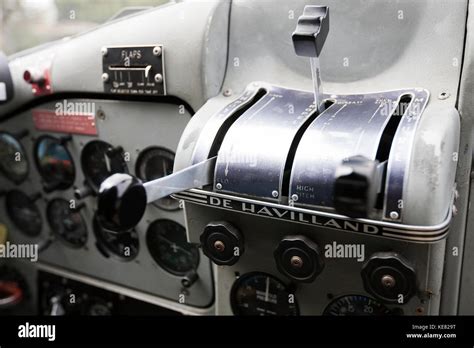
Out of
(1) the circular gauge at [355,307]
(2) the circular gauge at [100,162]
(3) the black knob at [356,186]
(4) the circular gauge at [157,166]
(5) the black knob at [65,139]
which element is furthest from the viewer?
(5) the black knob at [65,139]

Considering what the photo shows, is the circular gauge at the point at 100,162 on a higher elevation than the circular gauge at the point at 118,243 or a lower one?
higher

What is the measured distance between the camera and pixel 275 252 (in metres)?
1.24

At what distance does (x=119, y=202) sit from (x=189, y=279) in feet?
3.35

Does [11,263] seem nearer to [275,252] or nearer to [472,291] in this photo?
[275,252]

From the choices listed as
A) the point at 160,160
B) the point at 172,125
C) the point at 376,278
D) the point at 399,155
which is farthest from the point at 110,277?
the point at 399,155

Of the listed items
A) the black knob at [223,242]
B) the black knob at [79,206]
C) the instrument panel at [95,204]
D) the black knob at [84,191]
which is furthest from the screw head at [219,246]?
the black knob at [79,206]

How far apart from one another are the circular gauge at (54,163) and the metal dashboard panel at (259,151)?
119 cm

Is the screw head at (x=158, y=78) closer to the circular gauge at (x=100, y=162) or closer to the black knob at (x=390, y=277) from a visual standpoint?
the circular gauge at (x=100, y=162)

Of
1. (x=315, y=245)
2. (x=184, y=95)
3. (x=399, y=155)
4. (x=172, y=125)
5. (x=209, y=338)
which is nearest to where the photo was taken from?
(x=399, y=155)

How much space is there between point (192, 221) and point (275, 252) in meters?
0.30

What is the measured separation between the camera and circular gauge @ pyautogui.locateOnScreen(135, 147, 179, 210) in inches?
75.0

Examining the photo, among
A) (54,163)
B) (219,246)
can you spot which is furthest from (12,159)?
(219,246)

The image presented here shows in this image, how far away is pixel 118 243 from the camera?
2180mm

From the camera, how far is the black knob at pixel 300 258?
1204 millimetres
